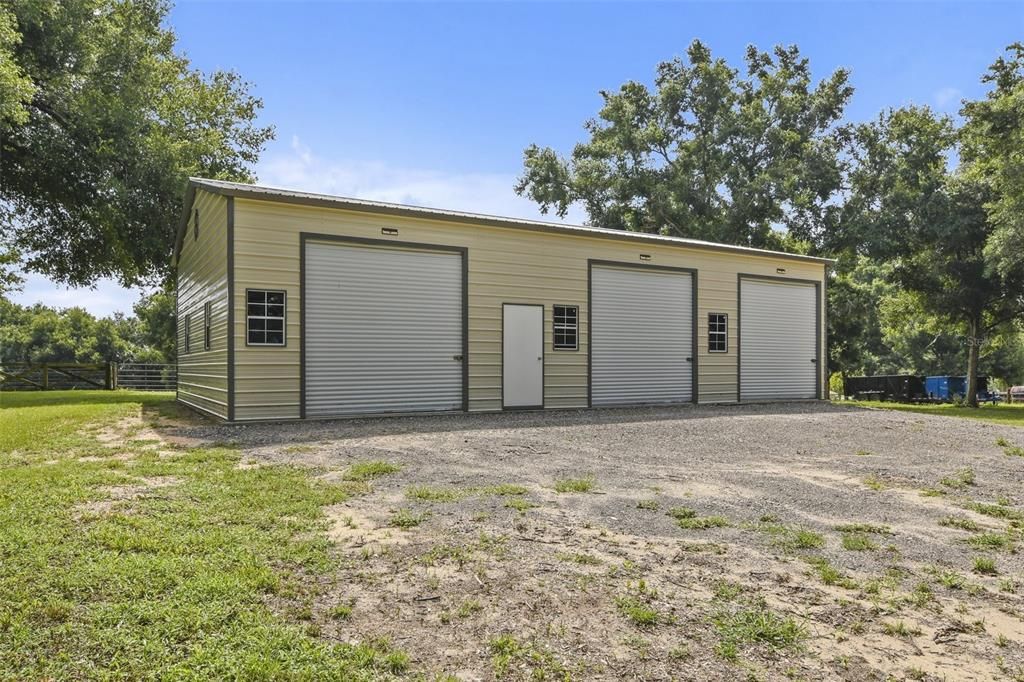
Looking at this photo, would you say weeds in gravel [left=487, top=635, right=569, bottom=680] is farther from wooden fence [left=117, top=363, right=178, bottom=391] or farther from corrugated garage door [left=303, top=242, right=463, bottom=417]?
wooden fence [left=117, top=363, right=178, bottom=391]

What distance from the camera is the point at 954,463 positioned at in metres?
7.11

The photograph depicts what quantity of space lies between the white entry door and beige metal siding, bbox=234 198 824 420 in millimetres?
134

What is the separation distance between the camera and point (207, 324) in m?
12.2

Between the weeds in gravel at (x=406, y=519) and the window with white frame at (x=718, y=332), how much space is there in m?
12.2

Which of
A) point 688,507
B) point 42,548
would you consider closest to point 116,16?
point 42,548

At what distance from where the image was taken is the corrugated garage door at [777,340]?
15852 millimetres

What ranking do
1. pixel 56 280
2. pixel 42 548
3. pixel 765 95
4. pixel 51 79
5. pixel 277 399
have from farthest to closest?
pixel 765 95
pixel 56 280
pixel 51 79
pixel 277 399
pixel 42 548

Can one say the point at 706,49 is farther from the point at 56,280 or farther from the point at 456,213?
the point at 56,280

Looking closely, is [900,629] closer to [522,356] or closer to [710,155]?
[522,356]

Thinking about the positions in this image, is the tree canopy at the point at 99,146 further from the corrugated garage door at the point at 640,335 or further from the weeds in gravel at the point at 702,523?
the weeds in gravel at the point at 702,523

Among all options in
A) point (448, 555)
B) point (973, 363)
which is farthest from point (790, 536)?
point (973, 363)

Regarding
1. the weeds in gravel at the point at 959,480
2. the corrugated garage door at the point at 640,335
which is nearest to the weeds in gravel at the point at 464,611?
the weeds in gravel at the point at 959,480

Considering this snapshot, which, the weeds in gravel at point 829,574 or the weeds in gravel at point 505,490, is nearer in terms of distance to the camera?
the weeds in gravel at point 829,574

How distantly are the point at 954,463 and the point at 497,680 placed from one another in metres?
6.91
